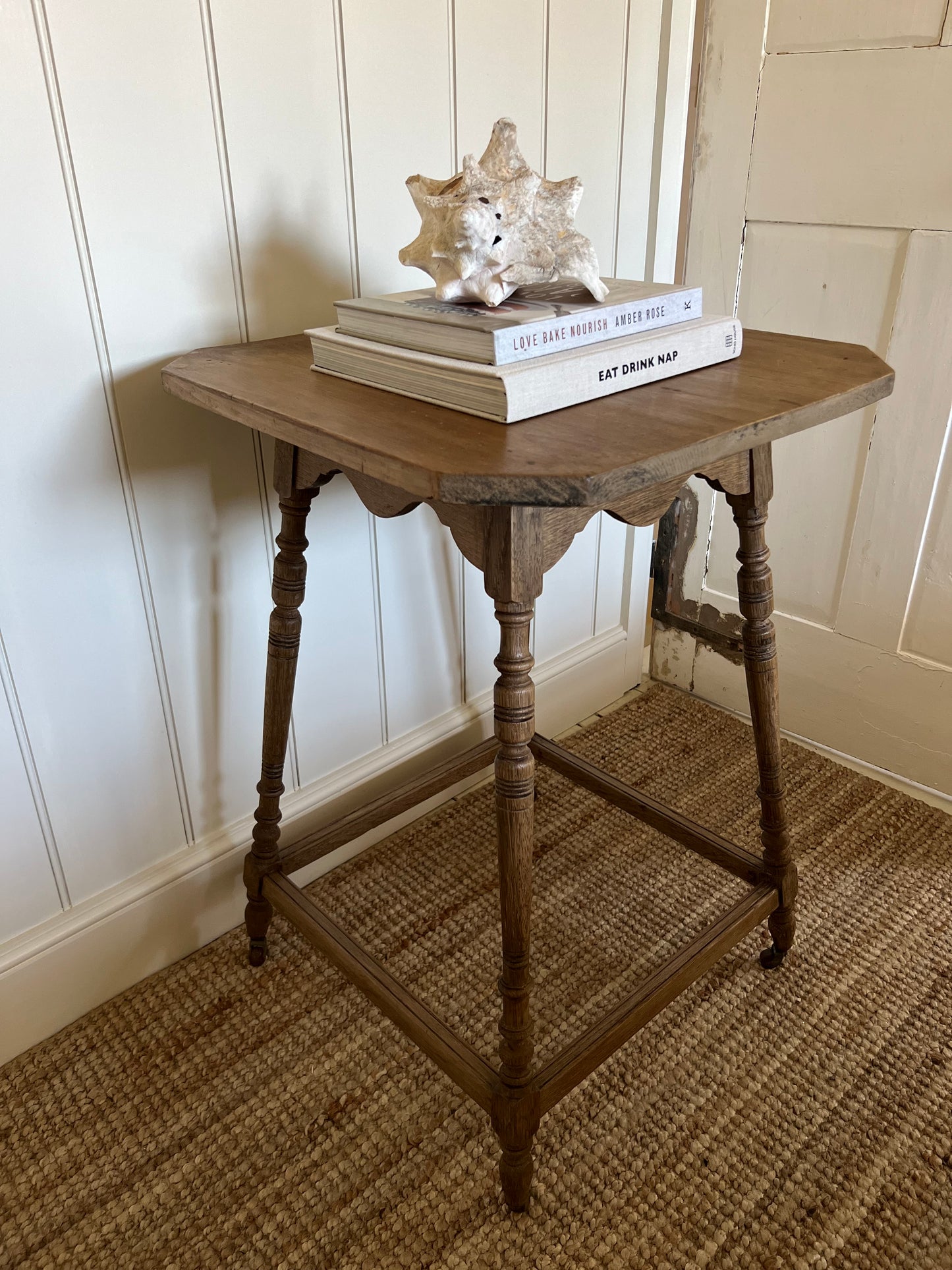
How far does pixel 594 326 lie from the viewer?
0.79m

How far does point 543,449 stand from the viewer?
66cm

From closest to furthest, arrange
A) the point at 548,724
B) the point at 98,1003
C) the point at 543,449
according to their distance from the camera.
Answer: the point at 543,449 → the point at 98,1003 → the point at 548,724

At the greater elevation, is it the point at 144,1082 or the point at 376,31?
the point at 376,31

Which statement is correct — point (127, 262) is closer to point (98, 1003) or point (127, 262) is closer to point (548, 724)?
point (98, 1003)

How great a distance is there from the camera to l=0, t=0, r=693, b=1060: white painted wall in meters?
0.87

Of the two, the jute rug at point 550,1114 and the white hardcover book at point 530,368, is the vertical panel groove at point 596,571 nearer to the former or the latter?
the jute rug at point 550,1114

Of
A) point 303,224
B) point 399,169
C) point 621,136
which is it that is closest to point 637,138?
point 621,136

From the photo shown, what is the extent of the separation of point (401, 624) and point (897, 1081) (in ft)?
2.66

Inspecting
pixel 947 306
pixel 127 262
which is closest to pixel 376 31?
pixel 127 262

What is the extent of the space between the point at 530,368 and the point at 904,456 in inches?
34.3

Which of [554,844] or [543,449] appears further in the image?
[554,844]

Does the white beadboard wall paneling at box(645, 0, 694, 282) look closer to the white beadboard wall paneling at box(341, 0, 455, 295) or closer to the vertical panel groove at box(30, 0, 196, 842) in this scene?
the white beadboard wall paneling at box(341, 0, 455, 295)

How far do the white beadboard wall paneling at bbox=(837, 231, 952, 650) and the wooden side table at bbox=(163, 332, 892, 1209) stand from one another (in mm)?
417

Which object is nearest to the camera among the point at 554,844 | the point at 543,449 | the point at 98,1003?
the point at 543,449
